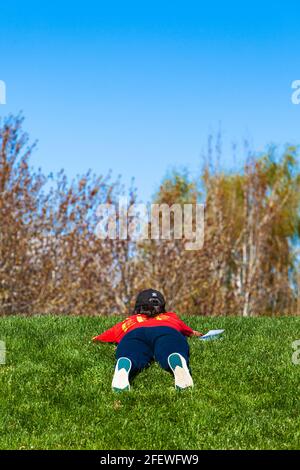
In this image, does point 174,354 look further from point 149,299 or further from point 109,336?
point 109,336

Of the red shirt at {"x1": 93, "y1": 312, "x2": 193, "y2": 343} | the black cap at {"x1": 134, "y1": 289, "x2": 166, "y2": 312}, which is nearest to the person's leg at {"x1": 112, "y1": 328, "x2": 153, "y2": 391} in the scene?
the red shirt at {"x1": 93, "y1": 312, "x2": 193, "y2": 343}

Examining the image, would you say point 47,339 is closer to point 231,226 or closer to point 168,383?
point 168,383

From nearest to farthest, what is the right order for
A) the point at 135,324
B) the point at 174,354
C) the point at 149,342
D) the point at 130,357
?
1. the point at 174,354
2. the point at 130,357
3. the point at 149,342
4. the point at 135,324

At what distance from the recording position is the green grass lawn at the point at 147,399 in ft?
19.8

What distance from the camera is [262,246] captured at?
67.8 ft

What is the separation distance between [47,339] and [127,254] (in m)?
8.41

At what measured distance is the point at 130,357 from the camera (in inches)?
287

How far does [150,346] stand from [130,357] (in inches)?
17.2

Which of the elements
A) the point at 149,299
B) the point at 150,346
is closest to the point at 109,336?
the point at 149,299

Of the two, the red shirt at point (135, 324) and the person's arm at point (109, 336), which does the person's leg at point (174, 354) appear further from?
the person's arm at point (109, 336)

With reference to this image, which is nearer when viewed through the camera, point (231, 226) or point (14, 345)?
point (14, 345)

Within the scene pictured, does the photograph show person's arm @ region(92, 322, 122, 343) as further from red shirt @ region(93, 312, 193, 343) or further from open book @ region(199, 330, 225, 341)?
open book @ region(199, 330, 225, 341)

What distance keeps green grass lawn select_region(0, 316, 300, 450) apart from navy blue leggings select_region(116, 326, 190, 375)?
0.14 meters

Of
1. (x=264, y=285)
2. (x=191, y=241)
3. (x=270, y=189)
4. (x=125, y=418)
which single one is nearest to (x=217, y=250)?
(x=191, y=241)
